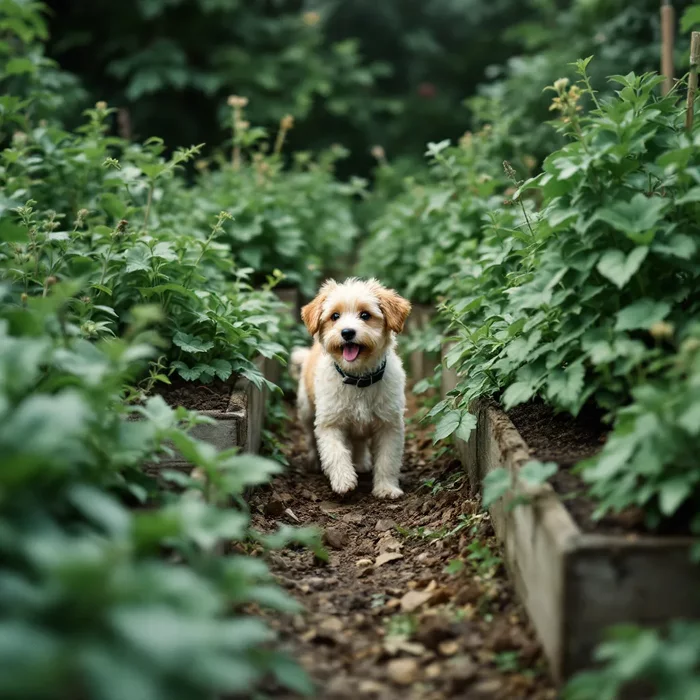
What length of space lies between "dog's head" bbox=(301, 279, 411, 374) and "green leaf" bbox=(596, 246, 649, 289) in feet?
5.78

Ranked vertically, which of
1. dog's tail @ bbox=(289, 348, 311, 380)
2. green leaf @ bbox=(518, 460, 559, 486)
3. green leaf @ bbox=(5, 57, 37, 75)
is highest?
green leaf @ bbox=(5, 57, 37, 75)

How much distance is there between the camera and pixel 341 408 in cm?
487

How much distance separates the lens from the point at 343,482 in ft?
15.7

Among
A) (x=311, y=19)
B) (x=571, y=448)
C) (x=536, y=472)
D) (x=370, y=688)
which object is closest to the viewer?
(x=370, y=688)

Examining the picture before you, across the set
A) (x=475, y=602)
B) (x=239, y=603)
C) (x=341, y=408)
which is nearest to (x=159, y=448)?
(x=239, y=603)

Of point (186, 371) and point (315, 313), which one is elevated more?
point (315, 313)

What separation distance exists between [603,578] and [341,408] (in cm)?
249

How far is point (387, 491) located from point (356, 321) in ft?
3.28

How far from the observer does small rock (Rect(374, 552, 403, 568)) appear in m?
3.85

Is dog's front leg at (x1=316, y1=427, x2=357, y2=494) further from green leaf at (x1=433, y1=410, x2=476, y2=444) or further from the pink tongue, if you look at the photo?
green leaf at (x1=433, y1=410, x2=476, y2=444)

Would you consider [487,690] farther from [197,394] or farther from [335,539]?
[197,394]

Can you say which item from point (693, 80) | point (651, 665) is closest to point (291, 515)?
point (651, 665)

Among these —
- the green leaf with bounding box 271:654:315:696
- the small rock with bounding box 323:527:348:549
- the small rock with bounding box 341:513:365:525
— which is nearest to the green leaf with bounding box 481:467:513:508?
the green leaf with bounding box 271:654:315:696

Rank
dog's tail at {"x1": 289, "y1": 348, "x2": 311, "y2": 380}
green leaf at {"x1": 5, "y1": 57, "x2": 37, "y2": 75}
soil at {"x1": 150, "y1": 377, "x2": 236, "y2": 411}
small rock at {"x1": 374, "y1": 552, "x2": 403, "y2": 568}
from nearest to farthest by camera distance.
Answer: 1. small rock at {"x1": 374, "y1": 552, "x2": 403, "y2": 568}
2. soil at {"x1": 150, "y1": 377, "x2": 236, "y2": 411}
3. dog's tail at {"x1": 289, "y1": 348, "x2": 311, "y2": 380}
4. green leaf at {"x1": 5, "y1": 57, "x2": 37, "y2": 75}
